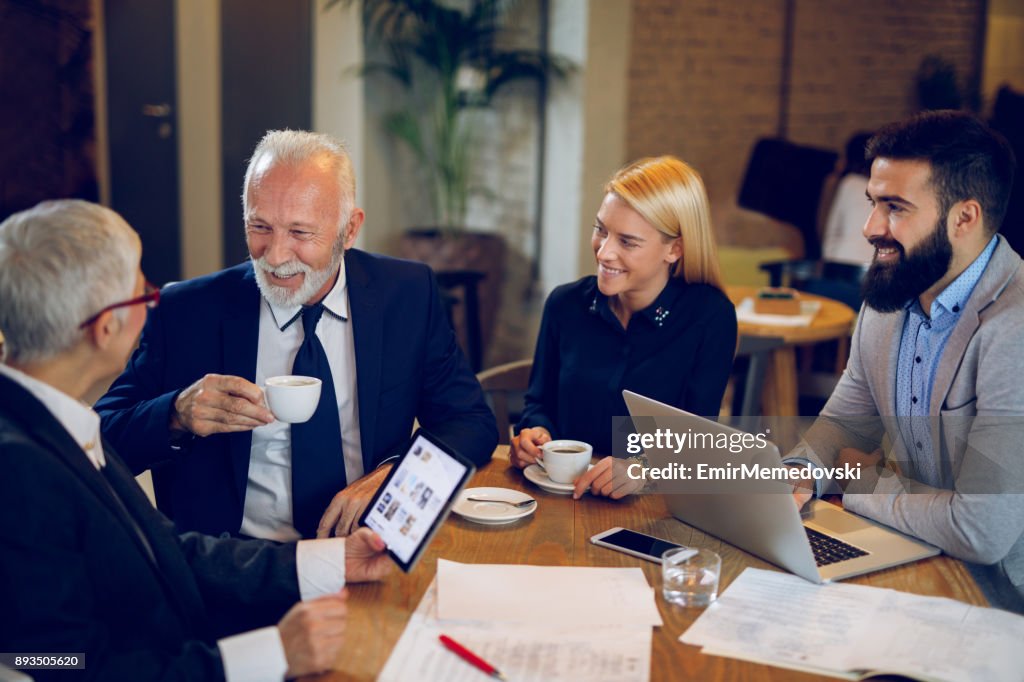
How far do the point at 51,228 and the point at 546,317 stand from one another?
145 cm

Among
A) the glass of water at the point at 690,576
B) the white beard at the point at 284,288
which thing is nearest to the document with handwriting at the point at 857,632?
the glass of water at the point at 690,576

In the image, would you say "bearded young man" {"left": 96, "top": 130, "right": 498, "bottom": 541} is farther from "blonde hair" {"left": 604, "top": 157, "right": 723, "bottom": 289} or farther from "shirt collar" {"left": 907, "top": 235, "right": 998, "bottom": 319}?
"shirt collar" {"left": 907, "top": 235, "right": 998, "bottom": 319}

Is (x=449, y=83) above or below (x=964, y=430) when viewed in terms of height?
above

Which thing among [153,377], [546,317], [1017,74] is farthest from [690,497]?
[1017,74]

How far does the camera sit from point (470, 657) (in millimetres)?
1352

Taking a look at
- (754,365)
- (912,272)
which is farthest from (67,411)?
(754,365)

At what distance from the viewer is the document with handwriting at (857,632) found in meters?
1.36

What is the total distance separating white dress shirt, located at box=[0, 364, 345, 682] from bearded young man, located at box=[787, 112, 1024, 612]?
0.86 metres

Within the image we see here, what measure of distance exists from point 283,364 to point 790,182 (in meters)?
4.23

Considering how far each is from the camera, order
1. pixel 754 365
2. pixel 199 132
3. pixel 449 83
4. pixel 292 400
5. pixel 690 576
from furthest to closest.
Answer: pixel 199 132, pixel 449 83, pixel 754 365, pixel 292 400, pixel 690 576

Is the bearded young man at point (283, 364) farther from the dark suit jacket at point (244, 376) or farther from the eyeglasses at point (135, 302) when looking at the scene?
the eyeglasses at point (135, 302)

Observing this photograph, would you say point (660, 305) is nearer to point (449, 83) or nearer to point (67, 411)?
point (67, 411)

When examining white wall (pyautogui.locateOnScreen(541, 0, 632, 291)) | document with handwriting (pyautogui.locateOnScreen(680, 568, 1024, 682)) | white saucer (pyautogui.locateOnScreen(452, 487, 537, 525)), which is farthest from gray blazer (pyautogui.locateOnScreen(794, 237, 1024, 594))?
white wall (pyautogui.locateOnScreen(541, 0, 632, 291))

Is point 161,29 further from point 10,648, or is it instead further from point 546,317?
point 10,648
